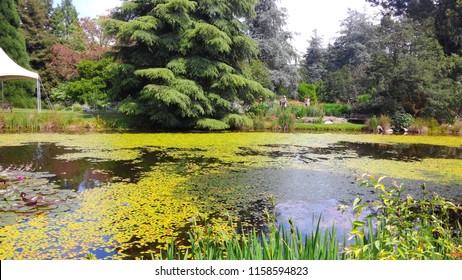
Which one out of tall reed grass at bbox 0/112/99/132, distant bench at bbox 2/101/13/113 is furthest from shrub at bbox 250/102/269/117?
distant bench at bbox 2/101/13/113

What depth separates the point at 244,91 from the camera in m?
13.1

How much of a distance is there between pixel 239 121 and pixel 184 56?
2.81 m

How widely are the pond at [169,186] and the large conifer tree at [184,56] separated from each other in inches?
127

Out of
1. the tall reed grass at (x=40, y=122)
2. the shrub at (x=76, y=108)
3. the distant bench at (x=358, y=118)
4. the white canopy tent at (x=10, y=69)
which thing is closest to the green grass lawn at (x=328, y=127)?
the distant bench at (x=358, y=118)

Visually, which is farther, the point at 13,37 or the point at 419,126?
the point at 419,126

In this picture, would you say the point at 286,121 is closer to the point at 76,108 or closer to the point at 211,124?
the point at 211,124

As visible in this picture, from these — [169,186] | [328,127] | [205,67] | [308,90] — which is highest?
[205,67]

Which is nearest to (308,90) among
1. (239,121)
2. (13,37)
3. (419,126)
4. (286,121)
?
(286,121)

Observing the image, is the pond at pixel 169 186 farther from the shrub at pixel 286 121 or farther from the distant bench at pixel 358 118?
the distant bench at pixel 358 118

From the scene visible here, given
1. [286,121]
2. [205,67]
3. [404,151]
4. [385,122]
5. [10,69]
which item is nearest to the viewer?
[404,151]

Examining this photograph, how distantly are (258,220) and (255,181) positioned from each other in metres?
1.61

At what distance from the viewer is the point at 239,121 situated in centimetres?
1241

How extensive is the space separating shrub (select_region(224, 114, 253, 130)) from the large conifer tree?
0.40m
